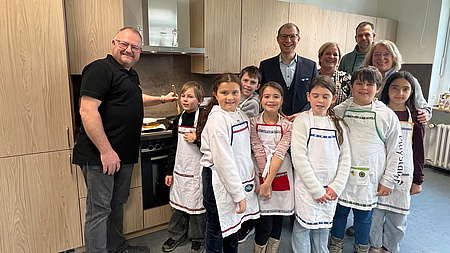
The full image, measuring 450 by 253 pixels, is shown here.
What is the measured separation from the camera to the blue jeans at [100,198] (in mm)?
1744

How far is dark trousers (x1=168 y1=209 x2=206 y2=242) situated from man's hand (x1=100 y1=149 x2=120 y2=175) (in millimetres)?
603

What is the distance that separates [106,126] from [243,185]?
865mm

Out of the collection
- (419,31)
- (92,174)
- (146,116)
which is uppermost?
(419,31)

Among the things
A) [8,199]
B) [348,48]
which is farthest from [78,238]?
[348,48]

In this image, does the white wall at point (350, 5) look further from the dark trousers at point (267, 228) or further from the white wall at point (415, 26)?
the dark trousers at point (267, 228)

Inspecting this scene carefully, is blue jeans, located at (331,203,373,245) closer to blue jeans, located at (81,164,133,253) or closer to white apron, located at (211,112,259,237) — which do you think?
white apron, located at (211,112,259,237)

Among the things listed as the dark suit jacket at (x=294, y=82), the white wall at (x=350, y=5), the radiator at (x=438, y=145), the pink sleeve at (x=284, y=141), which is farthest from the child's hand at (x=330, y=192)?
the radiator at (x=438, y=145)

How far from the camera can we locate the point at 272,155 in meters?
1.65

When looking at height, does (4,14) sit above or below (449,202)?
above

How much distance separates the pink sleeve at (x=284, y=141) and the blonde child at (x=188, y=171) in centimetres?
56

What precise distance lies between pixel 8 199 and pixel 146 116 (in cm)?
126

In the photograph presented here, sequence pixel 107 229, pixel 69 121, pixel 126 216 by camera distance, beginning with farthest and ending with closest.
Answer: pixel 126 216
pixel 107 229
pixel 69 121

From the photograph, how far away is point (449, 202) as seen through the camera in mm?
2961

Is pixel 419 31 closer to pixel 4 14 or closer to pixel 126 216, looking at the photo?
pixel 126 216
